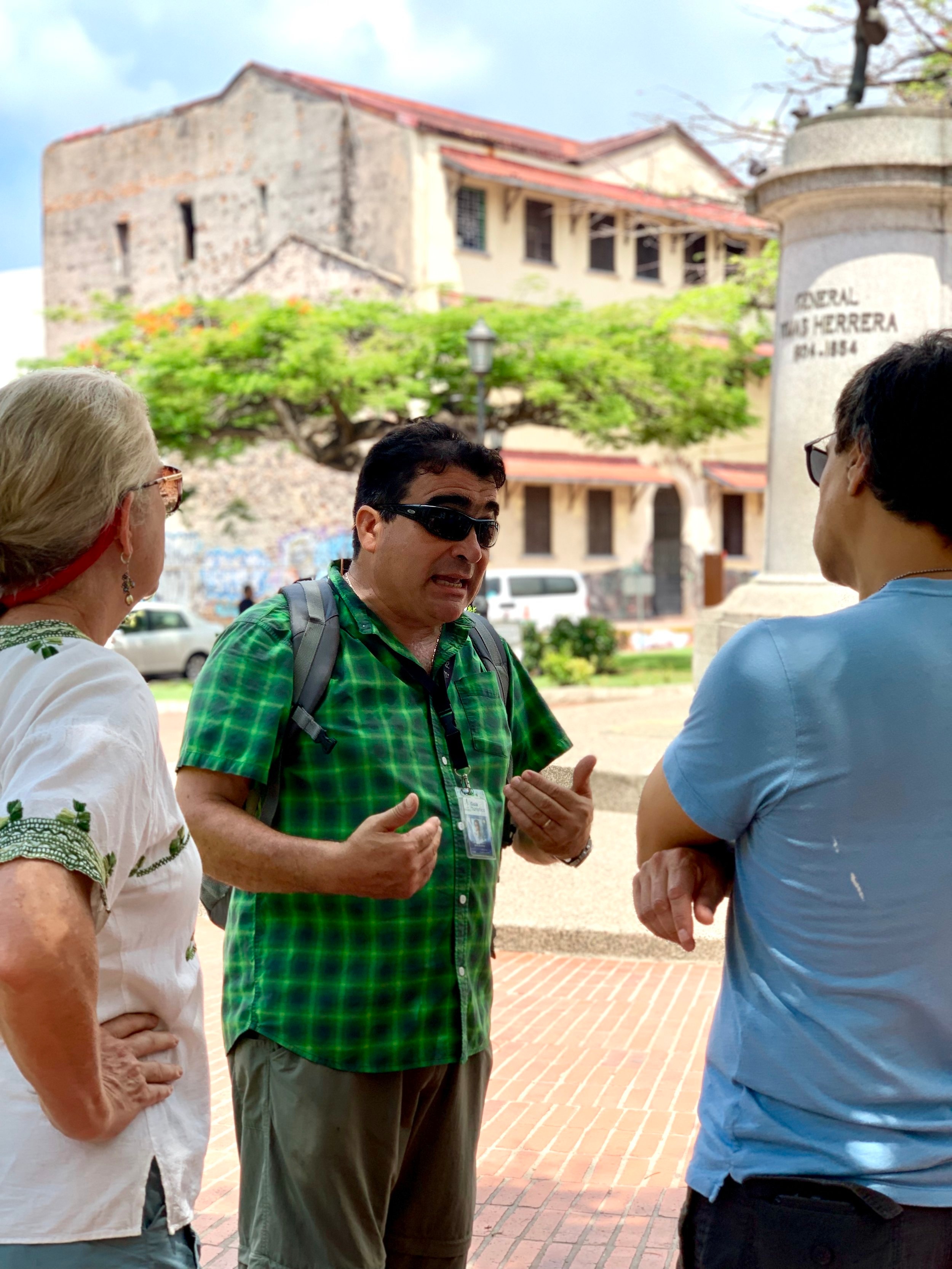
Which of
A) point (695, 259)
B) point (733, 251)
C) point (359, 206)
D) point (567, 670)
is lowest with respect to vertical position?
point (567, 670)

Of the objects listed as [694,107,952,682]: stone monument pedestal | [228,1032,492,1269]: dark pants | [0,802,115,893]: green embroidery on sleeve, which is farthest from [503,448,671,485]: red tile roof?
[0,802,115,893]: green embroidery on sleeve

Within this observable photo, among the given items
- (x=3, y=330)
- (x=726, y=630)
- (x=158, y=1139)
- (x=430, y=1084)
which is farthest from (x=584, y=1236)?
(x=3, y=330)

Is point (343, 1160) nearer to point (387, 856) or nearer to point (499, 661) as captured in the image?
point (387, 856)

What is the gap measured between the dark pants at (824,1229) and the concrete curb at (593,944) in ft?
16.9

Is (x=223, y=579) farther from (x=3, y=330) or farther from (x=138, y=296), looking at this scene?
(x=3, y=330)

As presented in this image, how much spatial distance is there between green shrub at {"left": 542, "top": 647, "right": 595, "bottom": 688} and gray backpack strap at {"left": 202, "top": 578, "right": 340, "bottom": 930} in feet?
60.4

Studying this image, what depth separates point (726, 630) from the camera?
10969 mm

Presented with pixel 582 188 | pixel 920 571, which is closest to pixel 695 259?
pixel 582 188

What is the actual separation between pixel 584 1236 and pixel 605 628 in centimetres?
1965

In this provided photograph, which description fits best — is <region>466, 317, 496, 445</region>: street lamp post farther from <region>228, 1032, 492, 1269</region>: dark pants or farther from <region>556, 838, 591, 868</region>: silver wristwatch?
<region>228, 1032, 492, 1269</region>: dark pants

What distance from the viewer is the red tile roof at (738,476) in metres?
36.1

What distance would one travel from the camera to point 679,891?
193 cm

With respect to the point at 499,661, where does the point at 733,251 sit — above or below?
above

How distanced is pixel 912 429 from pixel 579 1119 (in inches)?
148
